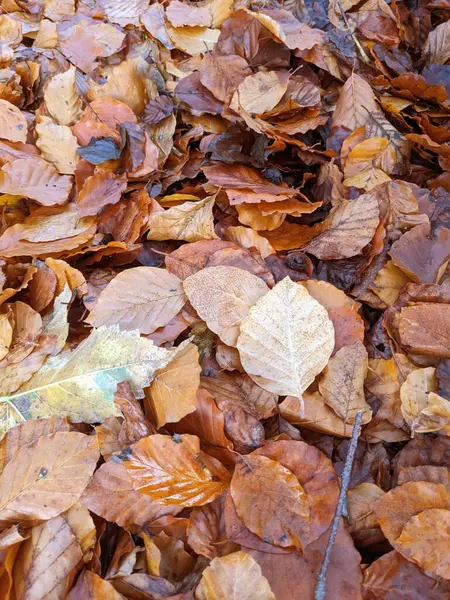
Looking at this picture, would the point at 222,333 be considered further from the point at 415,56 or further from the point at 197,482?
the point at 415,56

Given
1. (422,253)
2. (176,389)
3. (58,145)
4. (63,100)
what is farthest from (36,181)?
(422,253)

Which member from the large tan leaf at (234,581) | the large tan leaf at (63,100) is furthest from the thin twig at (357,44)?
the large tan leaf at (234,581)

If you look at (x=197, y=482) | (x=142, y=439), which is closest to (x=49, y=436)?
(x=142, y=439)

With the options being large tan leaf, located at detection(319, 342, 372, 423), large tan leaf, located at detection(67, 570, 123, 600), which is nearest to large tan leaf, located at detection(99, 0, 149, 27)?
large tan leaf, located at detection(319, 342, 372, 423)

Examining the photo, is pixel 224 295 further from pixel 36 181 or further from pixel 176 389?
pixel 36 181

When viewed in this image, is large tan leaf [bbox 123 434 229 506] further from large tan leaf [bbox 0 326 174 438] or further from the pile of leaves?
large tan leaf [bbox 0 326 174 438]

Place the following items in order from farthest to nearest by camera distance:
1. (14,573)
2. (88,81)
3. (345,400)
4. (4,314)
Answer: (88,81)
(4,314)
(345,400)
(14,573)

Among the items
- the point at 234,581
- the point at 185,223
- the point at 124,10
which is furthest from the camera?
the point at 124,10
